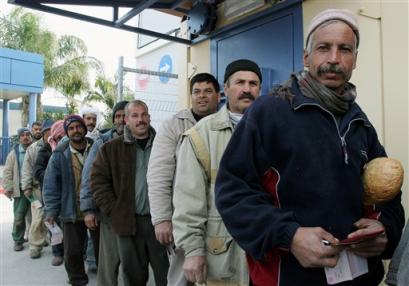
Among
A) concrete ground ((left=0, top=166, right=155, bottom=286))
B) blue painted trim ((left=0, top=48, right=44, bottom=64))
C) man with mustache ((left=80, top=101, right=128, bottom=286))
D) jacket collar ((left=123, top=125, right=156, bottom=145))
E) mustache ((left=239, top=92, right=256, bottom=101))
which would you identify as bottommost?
concrete ground ((left=0, top=166, right=155, bottom=286))

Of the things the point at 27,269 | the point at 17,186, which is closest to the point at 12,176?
the point at 17,186

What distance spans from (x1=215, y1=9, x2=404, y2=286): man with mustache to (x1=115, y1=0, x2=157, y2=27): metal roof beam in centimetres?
239

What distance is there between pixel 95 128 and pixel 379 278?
4.84 metres

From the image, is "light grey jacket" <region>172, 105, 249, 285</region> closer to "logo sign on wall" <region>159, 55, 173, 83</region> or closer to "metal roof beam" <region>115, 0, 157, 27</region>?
"metal roof beam" <region>115, 0, 157, 27</region>

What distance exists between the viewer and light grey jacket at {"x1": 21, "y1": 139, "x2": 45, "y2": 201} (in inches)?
227

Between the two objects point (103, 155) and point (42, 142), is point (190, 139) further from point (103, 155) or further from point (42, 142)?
point (42, 142)

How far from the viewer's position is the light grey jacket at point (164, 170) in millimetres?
2613

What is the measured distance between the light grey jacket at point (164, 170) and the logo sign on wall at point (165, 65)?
15.1 feet

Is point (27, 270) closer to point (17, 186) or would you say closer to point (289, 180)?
point (17, 186)

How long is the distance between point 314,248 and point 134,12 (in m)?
3.14

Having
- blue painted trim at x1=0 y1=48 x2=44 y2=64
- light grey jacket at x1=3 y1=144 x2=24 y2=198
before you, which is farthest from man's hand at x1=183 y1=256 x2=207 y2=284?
blue painted trim at x1=0 y1=48 x2=44 y2=64

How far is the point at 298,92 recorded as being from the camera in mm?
1382

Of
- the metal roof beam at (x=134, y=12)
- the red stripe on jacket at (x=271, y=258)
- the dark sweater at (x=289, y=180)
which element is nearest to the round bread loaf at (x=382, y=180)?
the dark sweater at (x=289, y=180)

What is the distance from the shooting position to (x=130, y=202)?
3.29 metres
